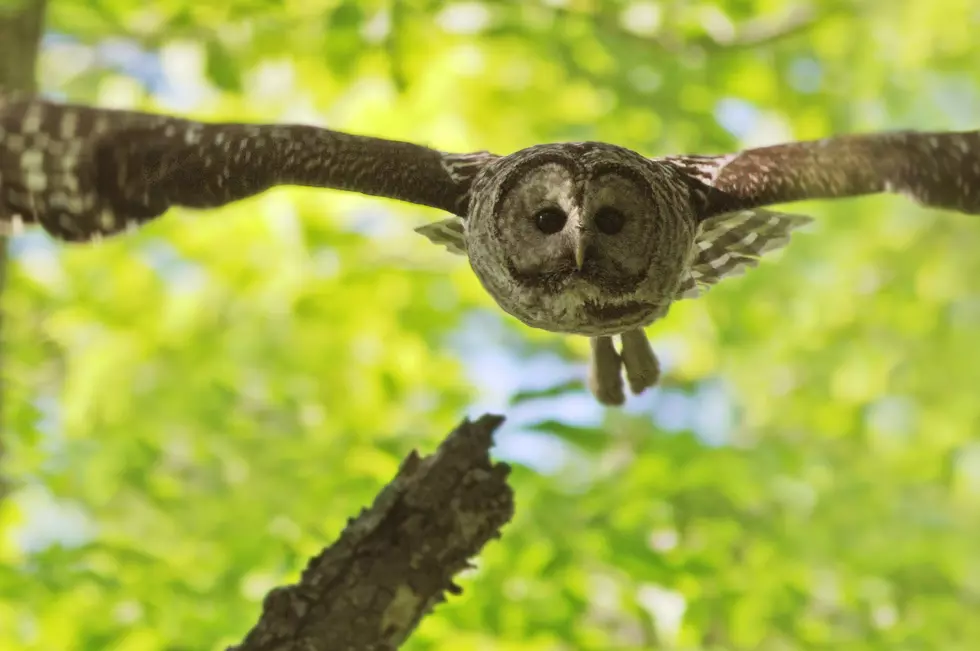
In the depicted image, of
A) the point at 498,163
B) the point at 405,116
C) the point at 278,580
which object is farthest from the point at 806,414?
the point at 498,163

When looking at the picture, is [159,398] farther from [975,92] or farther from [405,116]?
[975,92]

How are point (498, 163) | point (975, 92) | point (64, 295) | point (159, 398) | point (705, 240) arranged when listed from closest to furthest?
1. point (498, 163)
2. point (705, 240)
3. point (159, 398)
4. point (64, 295)
5. point (975, 92)

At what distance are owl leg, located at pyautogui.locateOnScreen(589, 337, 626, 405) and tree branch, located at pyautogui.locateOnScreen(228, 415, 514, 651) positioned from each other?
0.61m

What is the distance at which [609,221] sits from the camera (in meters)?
2.69

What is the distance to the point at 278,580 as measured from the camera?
158 inches

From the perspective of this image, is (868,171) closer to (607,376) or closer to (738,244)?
(738,244)

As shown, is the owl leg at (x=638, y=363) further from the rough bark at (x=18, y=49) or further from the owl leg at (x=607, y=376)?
the rough bark at (x=18, y=49)

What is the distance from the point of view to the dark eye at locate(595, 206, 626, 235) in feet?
8.75

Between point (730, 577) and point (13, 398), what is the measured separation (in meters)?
3.65

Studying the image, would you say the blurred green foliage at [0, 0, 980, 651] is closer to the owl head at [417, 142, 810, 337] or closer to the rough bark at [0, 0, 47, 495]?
the rough bark at [0, 0, 47, 495]

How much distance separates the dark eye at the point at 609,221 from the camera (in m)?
2.67

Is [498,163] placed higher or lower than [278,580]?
higher

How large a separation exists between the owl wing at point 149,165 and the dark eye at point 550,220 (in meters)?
0.34

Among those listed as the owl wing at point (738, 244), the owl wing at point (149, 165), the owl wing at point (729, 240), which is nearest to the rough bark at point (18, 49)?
the owl wing at point (149, 165)
